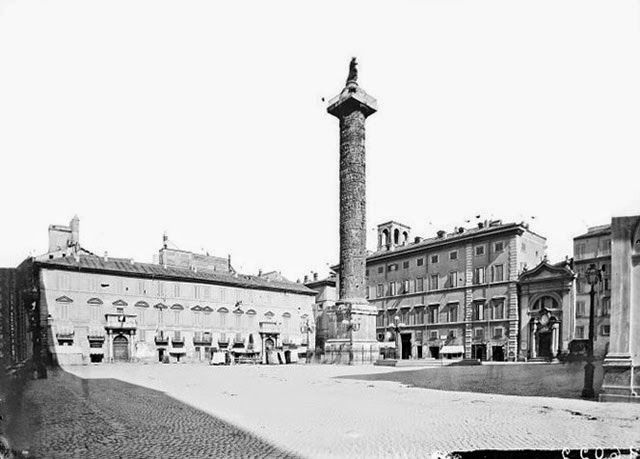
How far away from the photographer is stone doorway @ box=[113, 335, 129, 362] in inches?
1574

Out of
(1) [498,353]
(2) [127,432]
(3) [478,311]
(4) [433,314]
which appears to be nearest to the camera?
(2) [127,432]

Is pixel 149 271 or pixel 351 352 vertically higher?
pixel 149 271

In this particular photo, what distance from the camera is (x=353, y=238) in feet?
99.9

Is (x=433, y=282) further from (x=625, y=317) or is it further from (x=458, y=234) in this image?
(x=625, y=317)

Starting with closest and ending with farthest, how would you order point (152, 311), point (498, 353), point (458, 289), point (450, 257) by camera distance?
point (498, 353), point (152, 311), point (458, 289), point (450, 257)

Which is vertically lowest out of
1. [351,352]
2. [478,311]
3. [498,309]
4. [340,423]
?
[351,352]

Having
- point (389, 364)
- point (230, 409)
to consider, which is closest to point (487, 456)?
point (230, 409)

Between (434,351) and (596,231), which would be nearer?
(596,231)

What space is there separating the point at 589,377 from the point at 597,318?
2899 cm

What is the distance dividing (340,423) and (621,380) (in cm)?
587

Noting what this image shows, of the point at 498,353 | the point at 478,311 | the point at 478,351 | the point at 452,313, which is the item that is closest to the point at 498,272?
the point at 478,311

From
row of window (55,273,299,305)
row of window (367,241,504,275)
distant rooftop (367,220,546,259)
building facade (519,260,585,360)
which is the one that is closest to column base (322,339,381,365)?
building facade (519,260,585,360)

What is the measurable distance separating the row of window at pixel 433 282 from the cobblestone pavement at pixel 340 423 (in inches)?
1199

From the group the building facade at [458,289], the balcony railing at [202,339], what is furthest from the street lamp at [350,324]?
the balcony railing at [202,339]
